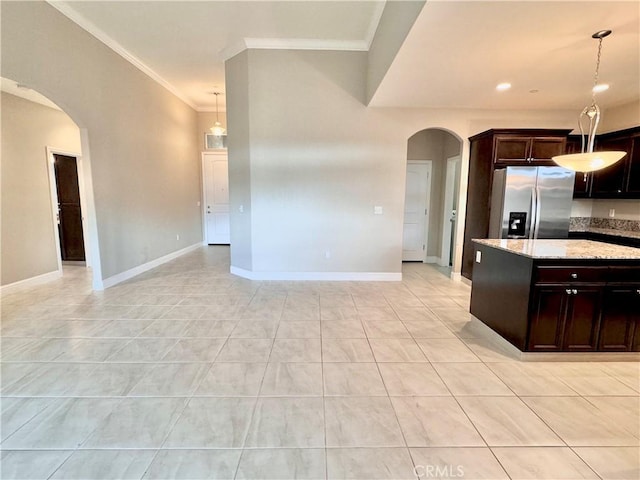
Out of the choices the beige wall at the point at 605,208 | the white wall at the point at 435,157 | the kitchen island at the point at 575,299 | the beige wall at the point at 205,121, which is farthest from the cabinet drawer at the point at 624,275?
the beige wall at the point at 205,121

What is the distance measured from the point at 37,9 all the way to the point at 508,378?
5.86 metres

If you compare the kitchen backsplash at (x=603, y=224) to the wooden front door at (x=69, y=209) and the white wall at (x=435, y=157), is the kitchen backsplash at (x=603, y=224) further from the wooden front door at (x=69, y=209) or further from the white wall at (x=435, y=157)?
the wooden front door at (x=69, y=209)

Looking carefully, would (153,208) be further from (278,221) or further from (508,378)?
(508,378)

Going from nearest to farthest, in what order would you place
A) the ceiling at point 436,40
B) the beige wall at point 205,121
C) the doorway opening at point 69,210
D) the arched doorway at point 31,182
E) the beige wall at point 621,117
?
the ceiling at point 436,40, the arched doorway at point 31,182, the beige wall at point 621,117, the doorway opening at point 69,210, the beige wall at point 205,121

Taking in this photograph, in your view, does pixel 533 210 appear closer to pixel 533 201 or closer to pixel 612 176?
pixel 533 201

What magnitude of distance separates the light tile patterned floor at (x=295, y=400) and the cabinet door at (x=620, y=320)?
0.18 m

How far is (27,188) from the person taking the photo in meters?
4.57

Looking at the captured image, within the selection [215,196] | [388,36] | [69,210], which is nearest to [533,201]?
[388,36]

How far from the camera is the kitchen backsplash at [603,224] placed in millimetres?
4449

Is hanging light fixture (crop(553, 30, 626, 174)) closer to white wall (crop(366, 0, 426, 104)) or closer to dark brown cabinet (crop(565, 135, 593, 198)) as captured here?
white wall (crop(366, 0, 426, 104))

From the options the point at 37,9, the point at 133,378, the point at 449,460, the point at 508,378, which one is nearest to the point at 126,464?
the point at 133,378

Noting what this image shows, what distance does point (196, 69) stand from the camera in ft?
18.0

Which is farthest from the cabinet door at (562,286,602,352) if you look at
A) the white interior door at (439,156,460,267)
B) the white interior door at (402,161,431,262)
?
the white interior door at (402,161,431,262)

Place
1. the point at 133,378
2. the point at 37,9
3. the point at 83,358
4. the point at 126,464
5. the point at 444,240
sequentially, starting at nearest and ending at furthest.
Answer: the point at 126,464 < the point at 133,378 < the point at 83,358 < the point at 37,9 < the point at 444,240
